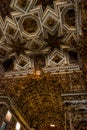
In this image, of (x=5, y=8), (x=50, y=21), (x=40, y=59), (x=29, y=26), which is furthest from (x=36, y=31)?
(x=5, y=8)

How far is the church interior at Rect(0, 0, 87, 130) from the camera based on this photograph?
1044 cm

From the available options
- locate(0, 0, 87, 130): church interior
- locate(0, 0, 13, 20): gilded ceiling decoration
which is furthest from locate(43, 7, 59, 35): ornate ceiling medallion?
locate(0, 0, 13, 20): gilded ceiling decoration

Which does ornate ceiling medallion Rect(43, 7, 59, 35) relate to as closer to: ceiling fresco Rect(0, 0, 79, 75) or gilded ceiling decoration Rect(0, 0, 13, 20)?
ceiling fresco Rect(0, 0, 79, 75)

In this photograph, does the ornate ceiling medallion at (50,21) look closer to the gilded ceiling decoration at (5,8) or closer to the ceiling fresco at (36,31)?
the ceiling fresco at (36,31)

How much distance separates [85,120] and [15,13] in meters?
6.74

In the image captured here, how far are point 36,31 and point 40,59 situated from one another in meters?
1.80

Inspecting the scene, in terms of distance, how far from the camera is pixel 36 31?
12203 millimetres

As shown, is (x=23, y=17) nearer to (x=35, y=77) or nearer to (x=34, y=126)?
(x=35, y=77)

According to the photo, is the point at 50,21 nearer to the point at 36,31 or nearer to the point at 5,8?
the point at 36,31

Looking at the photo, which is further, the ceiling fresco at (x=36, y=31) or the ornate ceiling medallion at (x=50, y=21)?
the ornate ceiling medallion at (x=50, y=21)

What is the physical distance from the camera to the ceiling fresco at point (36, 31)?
1102 centimetres

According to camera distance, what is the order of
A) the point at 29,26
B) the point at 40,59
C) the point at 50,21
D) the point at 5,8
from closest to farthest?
the point at 5,8, the point at 50,21, the point at 29,26, the point at 40,59

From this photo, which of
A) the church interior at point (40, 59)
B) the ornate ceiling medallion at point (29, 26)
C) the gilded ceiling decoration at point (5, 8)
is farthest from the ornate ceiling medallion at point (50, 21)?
the gilded ceiling decoration at point (5, 8)

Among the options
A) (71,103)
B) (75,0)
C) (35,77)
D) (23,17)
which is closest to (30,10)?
(23,17)
